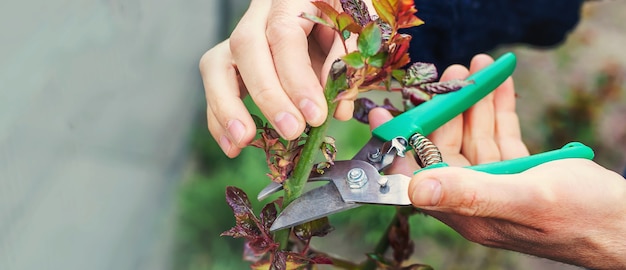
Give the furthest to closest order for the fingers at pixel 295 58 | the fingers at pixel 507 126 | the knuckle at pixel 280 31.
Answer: the fingers at pixel 507 126 → the knuckle at pixel 280 31 → the fingers at pixel 295 58

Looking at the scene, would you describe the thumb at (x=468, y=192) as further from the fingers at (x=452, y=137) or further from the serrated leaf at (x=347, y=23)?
the fingers at (x=452, y=137)

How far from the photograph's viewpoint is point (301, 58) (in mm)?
742

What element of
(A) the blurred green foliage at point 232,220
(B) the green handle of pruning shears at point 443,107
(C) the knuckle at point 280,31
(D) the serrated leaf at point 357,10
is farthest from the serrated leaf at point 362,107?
(A) the blurred green foliage at point 232,220

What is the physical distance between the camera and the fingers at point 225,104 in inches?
29.7

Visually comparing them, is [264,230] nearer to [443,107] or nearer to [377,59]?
[377,59]

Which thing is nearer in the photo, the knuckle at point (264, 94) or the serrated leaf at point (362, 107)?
the knuckle at point (264, 94)

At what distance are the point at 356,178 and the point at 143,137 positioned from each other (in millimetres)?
696

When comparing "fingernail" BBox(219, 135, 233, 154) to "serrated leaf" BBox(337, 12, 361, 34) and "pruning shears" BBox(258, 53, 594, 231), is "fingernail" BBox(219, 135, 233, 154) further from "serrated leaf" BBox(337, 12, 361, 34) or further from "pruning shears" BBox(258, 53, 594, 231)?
"serrated leaf" BBox(337, 12, 361, 34)

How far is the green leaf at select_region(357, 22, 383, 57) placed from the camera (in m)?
0.56

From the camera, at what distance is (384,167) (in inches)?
32.1

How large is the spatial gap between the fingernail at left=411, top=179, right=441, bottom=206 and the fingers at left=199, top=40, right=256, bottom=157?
0.78 feet

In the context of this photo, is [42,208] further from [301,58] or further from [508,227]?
[508,227]

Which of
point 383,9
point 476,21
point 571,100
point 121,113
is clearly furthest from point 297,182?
point 571,100

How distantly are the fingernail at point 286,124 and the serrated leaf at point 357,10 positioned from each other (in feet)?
0.47
